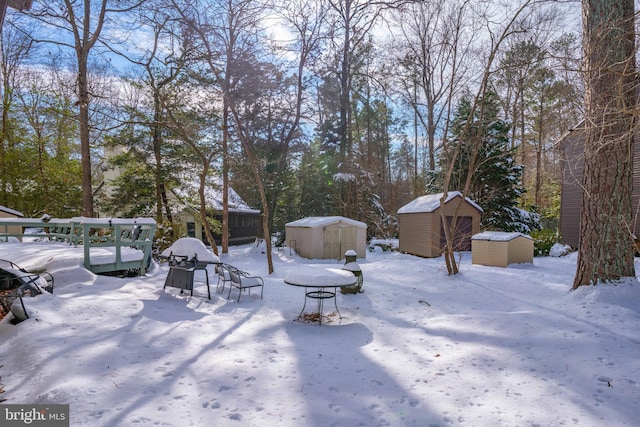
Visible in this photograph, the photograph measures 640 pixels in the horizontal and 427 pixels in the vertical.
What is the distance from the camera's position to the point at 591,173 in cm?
554

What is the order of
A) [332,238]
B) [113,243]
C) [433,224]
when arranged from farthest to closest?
[332,238], [433,224], [113,243]

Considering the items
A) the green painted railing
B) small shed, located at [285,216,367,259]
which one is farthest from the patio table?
small shed, located at [285,216,367,259]

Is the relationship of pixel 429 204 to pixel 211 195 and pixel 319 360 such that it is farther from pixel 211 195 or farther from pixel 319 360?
pixel 319 360

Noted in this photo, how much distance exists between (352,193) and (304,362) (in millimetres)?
19327

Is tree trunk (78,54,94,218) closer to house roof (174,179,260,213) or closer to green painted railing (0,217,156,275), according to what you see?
green painted railing (0,217,156,275)

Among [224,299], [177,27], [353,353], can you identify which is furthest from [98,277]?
[177,27]

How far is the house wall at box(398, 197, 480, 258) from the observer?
596 inches

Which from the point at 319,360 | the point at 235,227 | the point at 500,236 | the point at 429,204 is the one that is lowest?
the point at 319,360

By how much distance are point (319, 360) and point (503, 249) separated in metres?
9.21

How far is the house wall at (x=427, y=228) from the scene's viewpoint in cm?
1515

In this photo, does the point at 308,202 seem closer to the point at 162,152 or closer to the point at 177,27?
the point at 162,152

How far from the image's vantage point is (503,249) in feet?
→ 36.4

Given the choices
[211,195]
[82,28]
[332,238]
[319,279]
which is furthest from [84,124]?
[211,195]

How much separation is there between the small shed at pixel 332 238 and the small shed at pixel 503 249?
5.84 m
